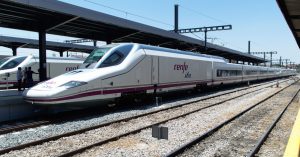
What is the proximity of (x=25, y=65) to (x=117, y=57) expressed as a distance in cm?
913

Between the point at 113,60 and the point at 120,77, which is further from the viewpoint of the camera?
the point at 113,60

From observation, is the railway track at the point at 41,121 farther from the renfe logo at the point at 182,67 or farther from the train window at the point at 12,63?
the train window at the point at 12,63

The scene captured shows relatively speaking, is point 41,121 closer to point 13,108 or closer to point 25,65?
point 13,108

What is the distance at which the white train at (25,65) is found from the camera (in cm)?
2000

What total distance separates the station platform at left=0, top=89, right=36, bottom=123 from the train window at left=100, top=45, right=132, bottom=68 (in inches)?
126

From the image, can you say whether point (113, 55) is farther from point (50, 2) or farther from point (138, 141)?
point (138, 141)

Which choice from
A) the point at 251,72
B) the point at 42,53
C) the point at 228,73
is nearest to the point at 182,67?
the point at 42,53

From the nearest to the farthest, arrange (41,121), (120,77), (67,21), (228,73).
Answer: (41,121) → (120,77) → (67,21) → (228,73)

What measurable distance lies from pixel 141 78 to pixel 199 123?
15.7ft

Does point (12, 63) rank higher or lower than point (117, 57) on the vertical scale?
lower

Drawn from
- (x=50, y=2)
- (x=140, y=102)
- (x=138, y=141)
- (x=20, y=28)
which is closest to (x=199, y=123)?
(x=138, y=141)

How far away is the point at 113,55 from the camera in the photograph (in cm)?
1405

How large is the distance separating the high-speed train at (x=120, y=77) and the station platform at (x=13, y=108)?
1.87 feet

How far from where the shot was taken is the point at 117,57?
14164 mm
